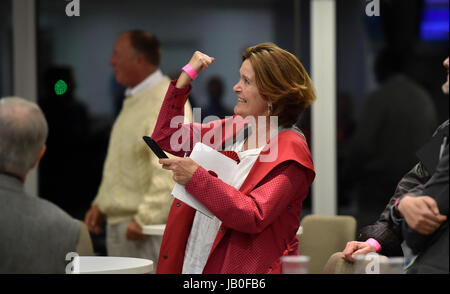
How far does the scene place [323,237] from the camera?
111 inches

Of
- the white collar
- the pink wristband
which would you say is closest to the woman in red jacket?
the pink wristband

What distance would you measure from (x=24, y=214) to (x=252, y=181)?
70cm

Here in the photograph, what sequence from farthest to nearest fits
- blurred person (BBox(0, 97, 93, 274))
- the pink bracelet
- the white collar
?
the white collar
the pink bracelet
blurred person (BBox(0, 97, 93, 274))

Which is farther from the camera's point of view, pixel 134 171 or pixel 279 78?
Result: pixel 134 171

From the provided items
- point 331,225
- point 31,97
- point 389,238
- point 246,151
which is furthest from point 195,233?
point 31,97

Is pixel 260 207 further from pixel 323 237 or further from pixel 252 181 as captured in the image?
pixel 323 237

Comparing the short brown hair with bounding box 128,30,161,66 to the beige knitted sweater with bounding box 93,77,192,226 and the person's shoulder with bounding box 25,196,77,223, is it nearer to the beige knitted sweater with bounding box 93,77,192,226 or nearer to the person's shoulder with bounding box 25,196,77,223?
the beige knitted sweater with bounding box 93,77,192,226

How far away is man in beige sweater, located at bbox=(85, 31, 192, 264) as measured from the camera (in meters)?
3.57

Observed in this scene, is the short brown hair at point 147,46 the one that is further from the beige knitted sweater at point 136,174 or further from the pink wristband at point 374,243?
the pink wristband at point 374,243

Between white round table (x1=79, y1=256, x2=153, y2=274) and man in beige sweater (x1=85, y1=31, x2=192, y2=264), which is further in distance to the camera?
man in beige sweater (x1=85, y1=31, x2=192, y2=264)

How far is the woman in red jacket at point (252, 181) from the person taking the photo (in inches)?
83.7

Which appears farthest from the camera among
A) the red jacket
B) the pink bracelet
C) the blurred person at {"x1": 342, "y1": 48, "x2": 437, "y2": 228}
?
the blurred person at {"x1": 342, "y1": 48, "x2": 437, "y2": 228}

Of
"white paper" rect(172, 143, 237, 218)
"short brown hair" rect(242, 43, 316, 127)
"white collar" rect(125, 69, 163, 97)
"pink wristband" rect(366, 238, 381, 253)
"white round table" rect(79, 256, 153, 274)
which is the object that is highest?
"short brown hair" rect(242, 43, 316, 127)

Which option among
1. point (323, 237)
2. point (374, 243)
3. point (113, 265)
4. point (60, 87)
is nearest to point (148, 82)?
point (113, 265)
